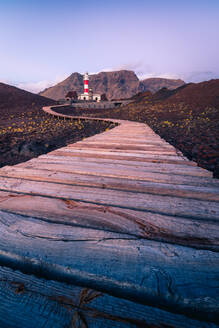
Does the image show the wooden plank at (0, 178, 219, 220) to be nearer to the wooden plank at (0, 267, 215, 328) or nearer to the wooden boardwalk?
the wooden boardwalk

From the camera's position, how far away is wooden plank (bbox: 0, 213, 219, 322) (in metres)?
0.75

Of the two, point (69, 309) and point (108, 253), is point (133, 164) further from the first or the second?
point (69, 309)

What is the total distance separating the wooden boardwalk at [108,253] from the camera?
696 millimetres

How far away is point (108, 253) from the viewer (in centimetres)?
95

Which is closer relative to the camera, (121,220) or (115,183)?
(121,220)

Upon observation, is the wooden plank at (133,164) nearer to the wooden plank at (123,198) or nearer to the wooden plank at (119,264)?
the wooden plank at (123,198)

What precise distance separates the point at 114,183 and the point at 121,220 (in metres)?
0.66

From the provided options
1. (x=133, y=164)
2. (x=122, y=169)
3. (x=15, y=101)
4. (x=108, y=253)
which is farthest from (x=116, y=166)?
(x=15, y=101)

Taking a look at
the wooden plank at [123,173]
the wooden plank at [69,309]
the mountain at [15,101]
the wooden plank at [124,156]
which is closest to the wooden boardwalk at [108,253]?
the wooden plank at [69,309]

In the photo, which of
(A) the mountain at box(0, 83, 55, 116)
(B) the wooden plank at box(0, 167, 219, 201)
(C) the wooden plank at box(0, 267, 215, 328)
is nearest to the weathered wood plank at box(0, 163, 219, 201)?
(B) the wooden plank at box(0, 167, 219, 201)

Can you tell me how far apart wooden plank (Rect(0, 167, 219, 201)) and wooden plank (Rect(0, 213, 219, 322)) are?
703mm

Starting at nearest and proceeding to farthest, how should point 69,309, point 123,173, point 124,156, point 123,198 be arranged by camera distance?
1. point 69,309
2. point 123,198
3. point 123,173
4. point 124,156

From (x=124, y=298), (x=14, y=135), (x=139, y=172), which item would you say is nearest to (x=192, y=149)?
(x=139, y=172)

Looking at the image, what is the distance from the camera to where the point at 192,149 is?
588cm
